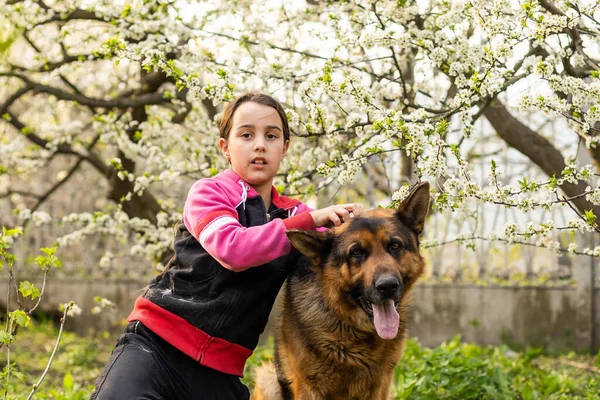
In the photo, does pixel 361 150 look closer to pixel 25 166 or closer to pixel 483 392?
pixel 483 392

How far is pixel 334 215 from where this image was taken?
3.26 meters

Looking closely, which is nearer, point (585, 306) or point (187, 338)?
point (187, 338)

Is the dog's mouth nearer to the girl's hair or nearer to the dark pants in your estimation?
the dark pants

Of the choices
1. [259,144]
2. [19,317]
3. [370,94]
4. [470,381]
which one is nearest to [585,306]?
[470,381]

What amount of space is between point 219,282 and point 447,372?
2.52 meters

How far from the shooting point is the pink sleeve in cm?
294

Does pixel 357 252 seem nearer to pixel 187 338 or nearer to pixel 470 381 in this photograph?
pixel 187 338

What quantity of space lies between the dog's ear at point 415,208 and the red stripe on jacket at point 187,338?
1081mm

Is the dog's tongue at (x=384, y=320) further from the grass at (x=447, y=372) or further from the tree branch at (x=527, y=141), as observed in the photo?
the tree branch at (x=527, y=141)

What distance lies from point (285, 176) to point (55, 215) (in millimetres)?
7447

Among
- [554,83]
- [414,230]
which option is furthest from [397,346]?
[554,83]

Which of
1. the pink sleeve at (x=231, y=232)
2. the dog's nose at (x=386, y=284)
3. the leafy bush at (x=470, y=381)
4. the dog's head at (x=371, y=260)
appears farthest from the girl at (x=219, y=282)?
the leafy bush at (x=470, y=381)

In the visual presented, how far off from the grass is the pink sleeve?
4.21ft

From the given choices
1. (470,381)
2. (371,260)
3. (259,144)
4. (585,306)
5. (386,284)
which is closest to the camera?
(386,284)
